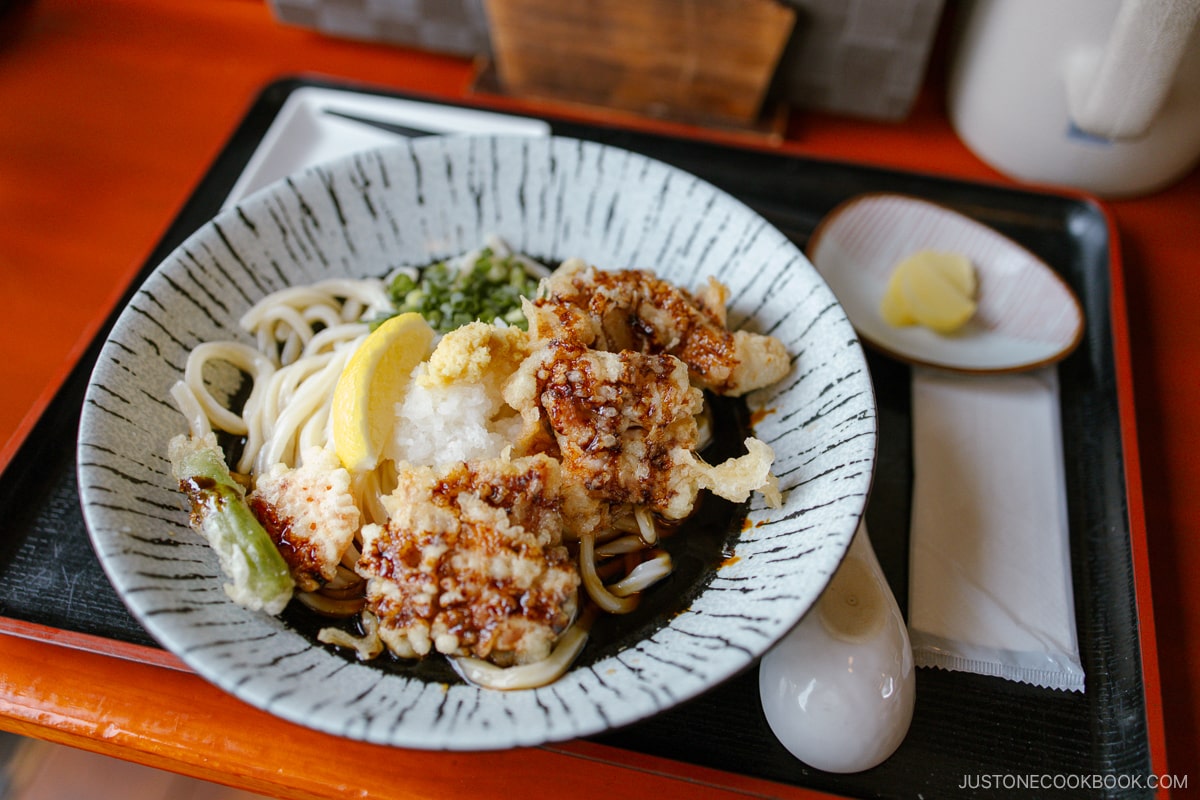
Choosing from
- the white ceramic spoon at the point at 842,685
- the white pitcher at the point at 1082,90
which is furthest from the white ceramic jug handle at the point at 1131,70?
the white ceramic spoon at the point at 842,685

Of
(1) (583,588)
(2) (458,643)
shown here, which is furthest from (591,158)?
(2) (458,643)

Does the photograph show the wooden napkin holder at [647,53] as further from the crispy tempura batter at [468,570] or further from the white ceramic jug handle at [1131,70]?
the crispy tempura batter at [468,570]

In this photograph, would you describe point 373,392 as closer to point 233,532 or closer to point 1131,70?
point 233,532

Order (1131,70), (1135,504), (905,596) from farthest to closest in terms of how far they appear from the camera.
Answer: (1131,70)
(1135,504)
(905,596)

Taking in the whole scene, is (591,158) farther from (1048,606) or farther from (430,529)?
(1048,606)

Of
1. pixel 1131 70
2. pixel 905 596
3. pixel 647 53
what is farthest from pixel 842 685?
pixel 647 53
